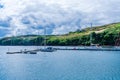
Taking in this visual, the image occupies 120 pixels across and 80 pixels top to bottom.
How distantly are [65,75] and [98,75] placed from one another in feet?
22.2

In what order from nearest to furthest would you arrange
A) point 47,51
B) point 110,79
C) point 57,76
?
point 110,79 → point 57,76 → point 47,51

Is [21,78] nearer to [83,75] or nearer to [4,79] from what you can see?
[4,79]

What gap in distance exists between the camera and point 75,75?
229ft

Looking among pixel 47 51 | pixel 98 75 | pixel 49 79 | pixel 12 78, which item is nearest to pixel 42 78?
pixel 49 79

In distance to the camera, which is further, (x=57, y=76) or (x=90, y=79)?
(x=57, y=76)

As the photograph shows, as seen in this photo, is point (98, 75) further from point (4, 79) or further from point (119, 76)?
point (4, 79)

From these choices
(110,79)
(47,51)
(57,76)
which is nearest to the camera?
(110,79)

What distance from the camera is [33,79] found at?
6469cm

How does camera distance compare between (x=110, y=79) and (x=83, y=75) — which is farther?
(x=83, y=75)

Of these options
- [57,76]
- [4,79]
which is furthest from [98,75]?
[4,79]

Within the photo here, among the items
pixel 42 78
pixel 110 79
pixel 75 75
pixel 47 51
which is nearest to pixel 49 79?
pixel 42 78

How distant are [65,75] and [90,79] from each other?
7332 millimetres

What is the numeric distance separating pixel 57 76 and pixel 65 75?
2022mm

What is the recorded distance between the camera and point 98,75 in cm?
6962
